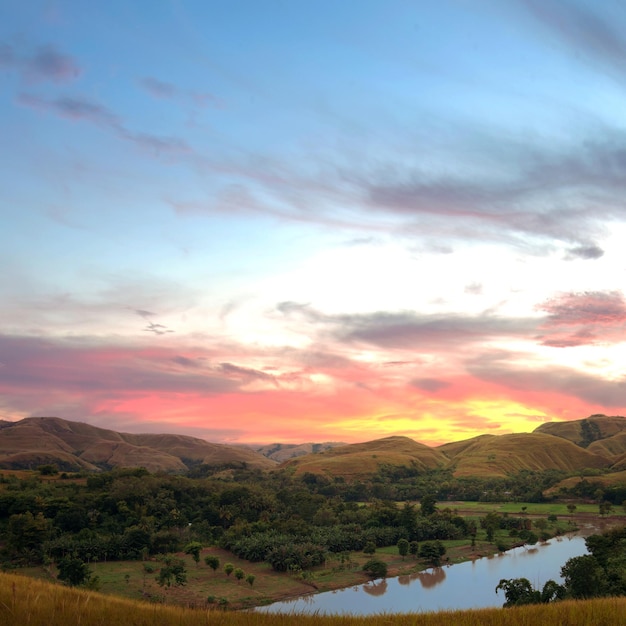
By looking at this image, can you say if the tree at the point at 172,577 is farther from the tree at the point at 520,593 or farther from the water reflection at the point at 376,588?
the tree at the point at 520,593

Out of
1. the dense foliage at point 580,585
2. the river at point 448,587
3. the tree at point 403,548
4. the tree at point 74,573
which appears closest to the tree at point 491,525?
the river at point 448,587

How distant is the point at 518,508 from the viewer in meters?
110

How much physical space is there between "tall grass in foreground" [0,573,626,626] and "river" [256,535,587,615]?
33851 millimetres

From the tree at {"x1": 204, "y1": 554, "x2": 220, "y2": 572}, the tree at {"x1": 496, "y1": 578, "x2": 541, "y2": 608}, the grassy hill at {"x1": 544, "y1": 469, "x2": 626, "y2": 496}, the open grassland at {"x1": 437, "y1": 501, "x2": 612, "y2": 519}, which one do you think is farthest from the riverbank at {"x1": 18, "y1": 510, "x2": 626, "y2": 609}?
the grassy hill at {"x1": 544, "y1": 469, "x2": 626, "y2": 496}

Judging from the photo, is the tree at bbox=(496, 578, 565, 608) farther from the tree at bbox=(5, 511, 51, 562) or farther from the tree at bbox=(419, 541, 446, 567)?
the tree at bbox=(5, 511, 51, 562)

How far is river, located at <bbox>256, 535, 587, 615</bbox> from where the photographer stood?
45.7m

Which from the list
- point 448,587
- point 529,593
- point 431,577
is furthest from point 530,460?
point 529,593

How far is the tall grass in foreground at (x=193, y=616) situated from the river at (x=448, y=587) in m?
33.9

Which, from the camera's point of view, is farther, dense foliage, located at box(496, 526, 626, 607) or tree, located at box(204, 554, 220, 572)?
tree, located at box(204, 554, 220, 572)

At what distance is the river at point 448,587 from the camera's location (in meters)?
45.7

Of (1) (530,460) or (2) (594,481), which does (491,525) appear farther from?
(1) (530,460)

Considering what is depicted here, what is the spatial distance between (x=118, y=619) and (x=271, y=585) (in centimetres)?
4895

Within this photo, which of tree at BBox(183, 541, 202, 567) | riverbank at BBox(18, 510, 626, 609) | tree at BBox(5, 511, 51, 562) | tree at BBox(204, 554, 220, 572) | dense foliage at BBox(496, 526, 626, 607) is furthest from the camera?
tree at BBox(183, 541, 202, 567)

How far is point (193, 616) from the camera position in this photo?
8.31 metres
